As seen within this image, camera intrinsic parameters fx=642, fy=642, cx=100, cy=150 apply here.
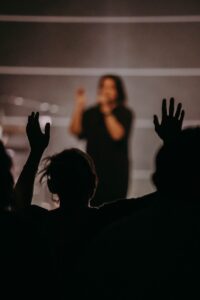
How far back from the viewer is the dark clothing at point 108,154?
496 centimetres

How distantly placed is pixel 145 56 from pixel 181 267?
4.46m

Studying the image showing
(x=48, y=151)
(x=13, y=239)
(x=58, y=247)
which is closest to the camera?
(x=13, y=239)

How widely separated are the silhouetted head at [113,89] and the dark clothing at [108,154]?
8 centimetres

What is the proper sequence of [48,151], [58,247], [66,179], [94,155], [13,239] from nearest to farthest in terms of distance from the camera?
[13,239]
[58,247]
[66,179]
[94,155]
[48,151]

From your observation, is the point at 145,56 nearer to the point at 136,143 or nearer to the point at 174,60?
the point at 174,60

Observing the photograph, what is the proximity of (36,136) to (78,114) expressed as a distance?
319 cm

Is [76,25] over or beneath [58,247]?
over

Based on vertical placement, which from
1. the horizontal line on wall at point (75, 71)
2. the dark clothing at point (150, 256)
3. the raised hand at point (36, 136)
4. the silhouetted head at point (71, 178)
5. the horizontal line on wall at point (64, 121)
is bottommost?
the dark clothing at point (150, 256)

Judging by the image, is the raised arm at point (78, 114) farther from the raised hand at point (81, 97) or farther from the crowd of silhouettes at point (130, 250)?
the crowd of silhouettes at point (130, 250)


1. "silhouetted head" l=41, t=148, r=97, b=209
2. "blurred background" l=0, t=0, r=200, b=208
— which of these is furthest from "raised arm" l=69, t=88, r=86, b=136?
"silhouetted head" l=41, t=148, r=97, b=209

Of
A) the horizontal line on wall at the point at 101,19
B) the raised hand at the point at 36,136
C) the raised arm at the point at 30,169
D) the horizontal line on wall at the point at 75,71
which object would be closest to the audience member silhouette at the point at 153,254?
the raised arm at the point at 30,169

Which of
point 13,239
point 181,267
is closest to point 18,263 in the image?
point 13,239

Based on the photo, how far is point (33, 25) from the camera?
5.72m

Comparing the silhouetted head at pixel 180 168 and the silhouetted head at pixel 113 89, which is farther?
the silhouetted head at pixel 113 89
